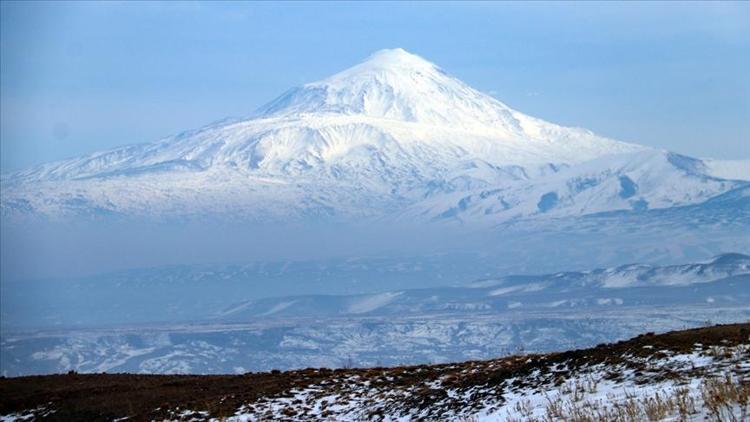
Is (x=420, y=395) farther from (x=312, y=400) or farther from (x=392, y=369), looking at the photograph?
(x=392, y=369)

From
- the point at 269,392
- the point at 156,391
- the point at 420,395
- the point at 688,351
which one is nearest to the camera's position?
the point at 688,351

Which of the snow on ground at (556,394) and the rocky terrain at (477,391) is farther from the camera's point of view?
the rocky terrain at (477,391)

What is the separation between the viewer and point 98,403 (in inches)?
1118

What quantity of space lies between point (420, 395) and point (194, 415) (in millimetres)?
5399

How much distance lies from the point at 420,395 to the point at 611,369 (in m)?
4.48

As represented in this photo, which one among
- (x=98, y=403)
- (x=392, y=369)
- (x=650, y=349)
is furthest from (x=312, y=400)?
(x=650, y=349)

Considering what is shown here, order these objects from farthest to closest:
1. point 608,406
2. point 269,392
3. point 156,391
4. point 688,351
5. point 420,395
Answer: point 156,391 < point 269,392 < point 420,395 < point 688,351 < point 608,406

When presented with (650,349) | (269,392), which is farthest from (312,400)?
(650,349)

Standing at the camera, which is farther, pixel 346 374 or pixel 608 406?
pixel 346 374

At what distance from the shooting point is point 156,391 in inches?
1160

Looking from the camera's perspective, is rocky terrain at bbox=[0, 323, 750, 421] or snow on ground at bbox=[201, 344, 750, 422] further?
rocky terrain at bbox=[0, 323, 750, 421]

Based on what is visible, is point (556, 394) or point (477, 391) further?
point (477, 391)

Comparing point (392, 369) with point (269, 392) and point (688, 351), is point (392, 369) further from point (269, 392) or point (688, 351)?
point (688, 351)

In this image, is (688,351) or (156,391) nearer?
(688,351)
